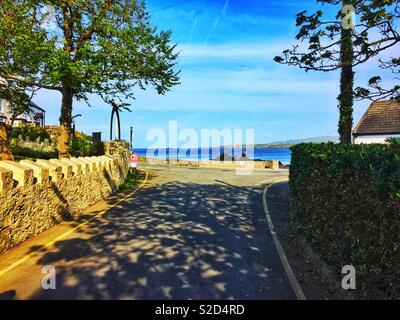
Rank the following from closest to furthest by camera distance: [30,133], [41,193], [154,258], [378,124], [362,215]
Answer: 1. [362,215]
2. [154,258]
3. [41,193]
4. [378,124]
5. [30,133]

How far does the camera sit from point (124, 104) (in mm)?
23109

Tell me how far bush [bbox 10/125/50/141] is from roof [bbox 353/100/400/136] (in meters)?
31.3

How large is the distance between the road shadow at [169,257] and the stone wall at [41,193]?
103 cm

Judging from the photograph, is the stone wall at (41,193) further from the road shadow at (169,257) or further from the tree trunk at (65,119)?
the tree trunk at (65,119)

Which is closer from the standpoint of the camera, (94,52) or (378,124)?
(94,52)

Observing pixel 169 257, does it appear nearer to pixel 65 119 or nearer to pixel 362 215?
pixel 362 215

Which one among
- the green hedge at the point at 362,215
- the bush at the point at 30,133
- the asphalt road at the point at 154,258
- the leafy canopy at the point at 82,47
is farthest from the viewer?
the bush at the point at 30,133

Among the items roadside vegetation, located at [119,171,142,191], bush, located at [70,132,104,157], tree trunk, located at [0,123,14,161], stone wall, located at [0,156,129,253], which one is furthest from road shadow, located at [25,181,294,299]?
bush, located at [70,132,104,157]

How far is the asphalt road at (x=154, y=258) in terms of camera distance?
626 centimetres

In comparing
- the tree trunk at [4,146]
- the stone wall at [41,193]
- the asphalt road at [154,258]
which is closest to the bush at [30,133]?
the tree trunk at [4,146]

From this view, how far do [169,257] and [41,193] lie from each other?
4.53 metres

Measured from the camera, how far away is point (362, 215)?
5.74m

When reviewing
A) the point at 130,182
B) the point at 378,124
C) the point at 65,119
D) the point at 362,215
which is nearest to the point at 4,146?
the point at 65,119

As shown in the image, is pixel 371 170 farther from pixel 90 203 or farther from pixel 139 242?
pixel 90 203
